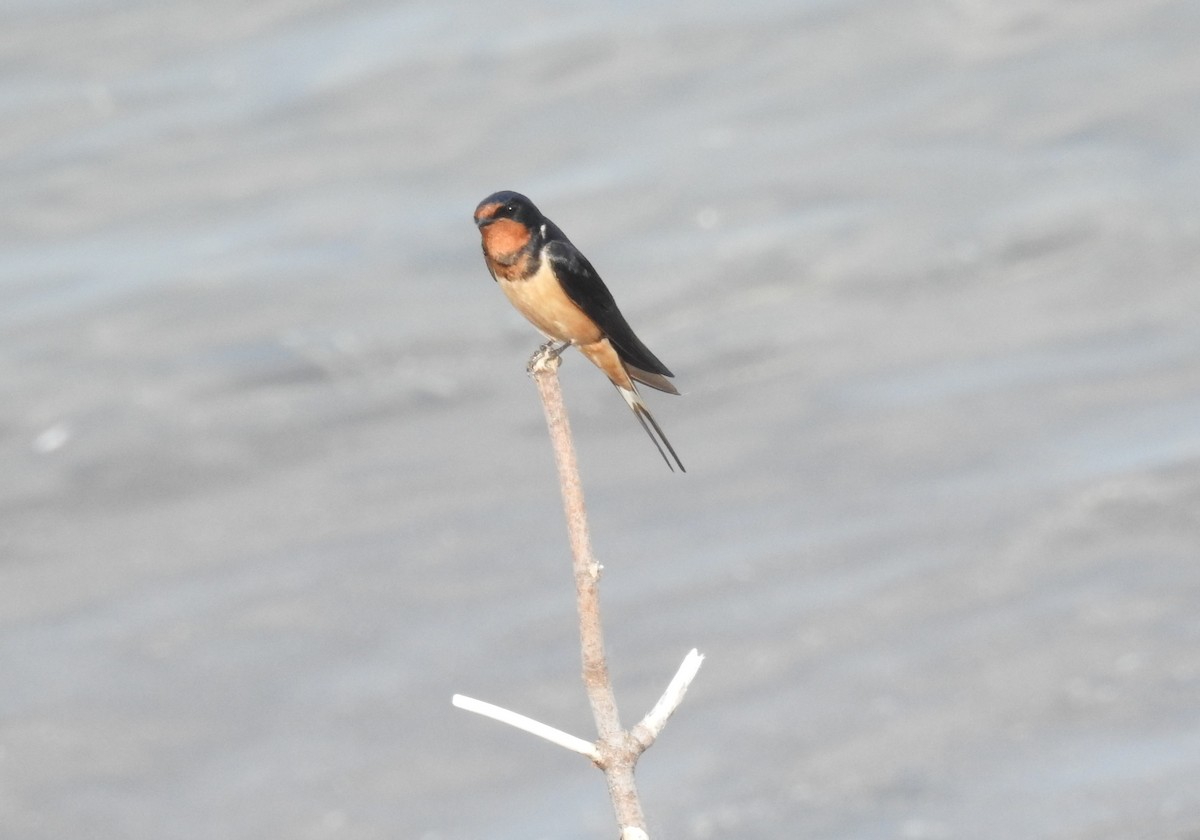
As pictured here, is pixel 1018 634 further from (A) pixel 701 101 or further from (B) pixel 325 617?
(A) pixel 701 101

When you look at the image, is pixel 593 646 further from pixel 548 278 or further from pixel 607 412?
pixel 607 412

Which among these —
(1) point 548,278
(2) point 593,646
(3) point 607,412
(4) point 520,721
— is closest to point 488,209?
(1) point 548,278

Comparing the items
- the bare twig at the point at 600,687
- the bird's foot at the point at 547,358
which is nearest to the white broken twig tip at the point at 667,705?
the bare twig at the point at 600,687

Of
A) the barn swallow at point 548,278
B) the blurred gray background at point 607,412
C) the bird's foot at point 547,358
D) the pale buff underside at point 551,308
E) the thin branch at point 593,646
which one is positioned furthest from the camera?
the blurred gray background at point 607,412

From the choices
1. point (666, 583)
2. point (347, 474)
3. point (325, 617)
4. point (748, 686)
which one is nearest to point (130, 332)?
point (347, 474)

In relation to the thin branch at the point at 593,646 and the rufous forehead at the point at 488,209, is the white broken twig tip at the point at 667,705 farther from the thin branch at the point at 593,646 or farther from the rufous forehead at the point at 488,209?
the rufous forehead at the point at 488,209
